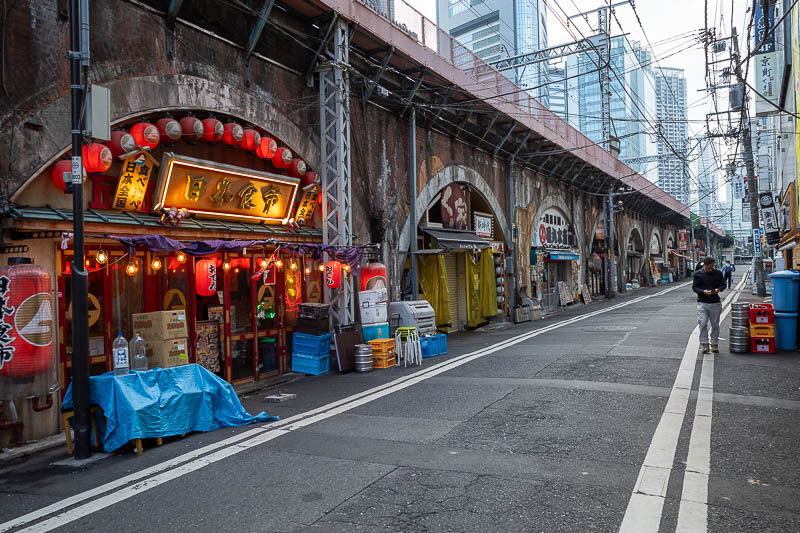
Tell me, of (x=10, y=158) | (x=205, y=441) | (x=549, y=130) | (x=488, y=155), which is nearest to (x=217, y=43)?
(x=10, y=158)

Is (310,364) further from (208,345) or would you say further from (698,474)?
(698,474)

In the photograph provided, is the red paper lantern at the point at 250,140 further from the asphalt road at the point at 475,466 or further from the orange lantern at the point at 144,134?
the asphalt road at the point at 475,466

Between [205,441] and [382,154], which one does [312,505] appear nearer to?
[205,441]

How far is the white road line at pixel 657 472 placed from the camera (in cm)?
435

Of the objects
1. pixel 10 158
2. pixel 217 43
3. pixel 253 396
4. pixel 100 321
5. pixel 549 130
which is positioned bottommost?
pixel 253 396

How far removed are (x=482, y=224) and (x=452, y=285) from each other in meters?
3.12

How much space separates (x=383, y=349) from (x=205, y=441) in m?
5.71

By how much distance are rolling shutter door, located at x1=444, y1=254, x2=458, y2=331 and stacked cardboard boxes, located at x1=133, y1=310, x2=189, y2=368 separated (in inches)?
523

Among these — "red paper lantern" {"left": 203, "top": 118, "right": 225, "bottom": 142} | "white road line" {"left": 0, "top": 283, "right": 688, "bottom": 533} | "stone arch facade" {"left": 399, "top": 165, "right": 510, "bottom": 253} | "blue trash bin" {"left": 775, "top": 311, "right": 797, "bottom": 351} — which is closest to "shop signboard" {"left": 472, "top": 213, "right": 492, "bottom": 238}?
"stone arch facade" {"left": 399, "top": 165, "right": 510, "bottom": 253}

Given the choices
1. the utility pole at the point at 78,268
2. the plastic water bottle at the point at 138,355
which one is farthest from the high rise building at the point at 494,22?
the plastic water bottle at the point at 138,355

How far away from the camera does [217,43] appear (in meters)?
11.4

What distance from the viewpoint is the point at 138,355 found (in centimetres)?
790

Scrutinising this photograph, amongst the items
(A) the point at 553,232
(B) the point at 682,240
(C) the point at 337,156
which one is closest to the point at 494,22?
(B) the point at 682,240

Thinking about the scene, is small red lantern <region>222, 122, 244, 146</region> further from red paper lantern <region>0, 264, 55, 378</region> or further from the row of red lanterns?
red paper lantern <region>0, 264, 55, 378</region>
